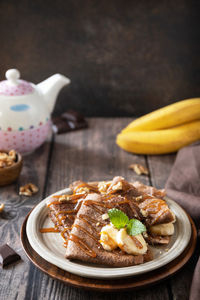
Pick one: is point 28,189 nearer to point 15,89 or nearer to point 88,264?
point 15,89

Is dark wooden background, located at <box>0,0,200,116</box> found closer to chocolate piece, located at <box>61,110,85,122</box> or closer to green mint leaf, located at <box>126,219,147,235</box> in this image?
chocolate piece, located at <box>61,110,85,122</box>

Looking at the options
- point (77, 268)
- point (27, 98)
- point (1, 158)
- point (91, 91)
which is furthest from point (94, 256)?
point (91, 91)

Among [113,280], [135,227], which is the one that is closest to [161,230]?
[135,227]

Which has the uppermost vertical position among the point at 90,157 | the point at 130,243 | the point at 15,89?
the point at 15,89

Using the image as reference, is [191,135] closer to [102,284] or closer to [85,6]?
[85,6]

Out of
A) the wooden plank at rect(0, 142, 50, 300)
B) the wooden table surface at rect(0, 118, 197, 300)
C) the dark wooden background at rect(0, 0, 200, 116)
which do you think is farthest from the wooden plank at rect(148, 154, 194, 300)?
the dark wooden background at rect(0, 0, 200, 116)
